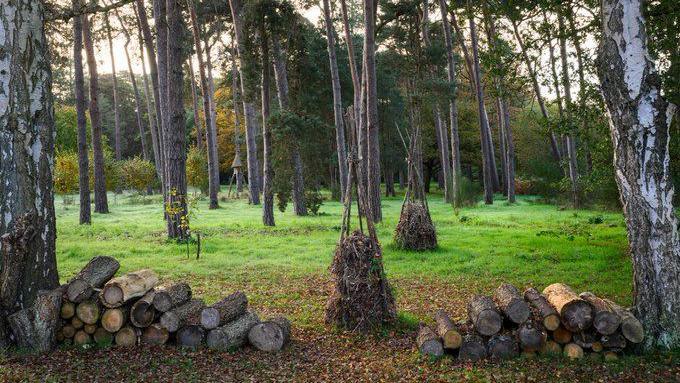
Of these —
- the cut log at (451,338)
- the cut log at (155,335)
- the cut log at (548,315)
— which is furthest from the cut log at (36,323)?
the cut log at (548,315)

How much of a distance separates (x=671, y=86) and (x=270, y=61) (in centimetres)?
1258

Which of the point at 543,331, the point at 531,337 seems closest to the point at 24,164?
the point at 531,337

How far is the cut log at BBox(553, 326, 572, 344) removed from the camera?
5461 mm

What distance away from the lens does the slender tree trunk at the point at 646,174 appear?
545 cm

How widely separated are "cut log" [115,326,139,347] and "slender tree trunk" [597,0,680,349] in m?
5.11

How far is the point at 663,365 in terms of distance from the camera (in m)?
5.11

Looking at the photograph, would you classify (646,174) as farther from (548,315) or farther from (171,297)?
(171,297)

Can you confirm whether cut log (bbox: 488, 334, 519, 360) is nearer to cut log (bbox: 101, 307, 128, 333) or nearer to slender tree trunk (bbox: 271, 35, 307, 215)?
cut log (bbox: 101, 307, 128, 333)

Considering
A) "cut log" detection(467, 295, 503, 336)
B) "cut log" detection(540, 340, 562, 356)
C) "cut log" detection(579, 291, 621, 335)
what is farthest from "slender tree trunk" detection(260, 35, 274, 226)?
"cut log" detection(579, 291, 621, 335)

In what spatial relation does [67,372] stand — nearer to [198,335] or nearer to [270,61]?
[198,335]

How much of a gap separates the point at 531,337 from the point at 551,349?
24cm

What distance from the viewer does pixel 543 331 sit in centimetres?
549

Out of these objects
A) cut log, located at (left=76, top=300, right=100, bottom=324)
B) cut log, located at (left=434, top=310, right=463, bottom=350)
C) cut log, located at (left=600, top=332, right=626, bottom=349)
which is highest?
cut log, located at (left=76, top=300, right=100, bottom=324)

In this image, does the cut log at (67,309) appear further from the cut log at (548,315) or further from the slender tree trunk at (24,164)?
the cut log at (548,315)
